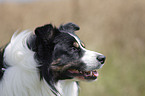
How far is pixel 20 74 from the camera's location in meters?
3.18

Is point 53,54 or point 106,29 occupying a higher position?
point 53,54

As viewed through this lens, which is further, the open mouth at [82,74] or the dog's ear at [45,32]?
the open mouth at [82,74]

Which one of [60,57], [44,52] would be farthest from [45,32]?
[60,57]

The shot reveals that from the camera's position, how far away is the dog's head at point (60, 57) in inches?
127

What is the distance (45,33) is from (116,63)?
4.99 metres

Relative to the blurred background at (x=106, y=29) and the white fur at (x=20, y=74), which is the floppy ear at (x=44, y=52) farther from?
the blurred background at (x=106, y=29)

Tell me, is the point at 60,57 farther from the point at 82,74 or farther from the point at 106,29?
the point at 106,29

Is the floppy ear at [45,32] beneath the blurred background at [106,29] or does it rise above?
above

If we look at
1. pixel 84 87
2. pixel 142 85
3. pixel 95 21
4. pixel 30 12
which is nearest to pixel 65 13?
pixel 95 21

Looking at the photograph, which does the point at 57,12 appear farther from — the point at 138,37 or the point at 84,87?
the point at 84,87

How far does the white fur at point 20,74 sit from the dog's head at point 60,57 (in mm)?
109

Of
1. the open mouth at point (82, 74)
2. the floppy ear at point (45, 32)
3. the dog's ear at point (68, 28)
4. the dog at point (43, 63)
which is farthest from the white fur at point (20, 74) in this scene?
the dog's ear at point (68, 28)

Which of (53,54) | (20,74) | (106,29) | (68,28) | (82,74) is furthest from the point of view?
(106,29)

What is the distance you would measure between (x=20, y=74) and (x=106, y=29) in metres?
7.22
